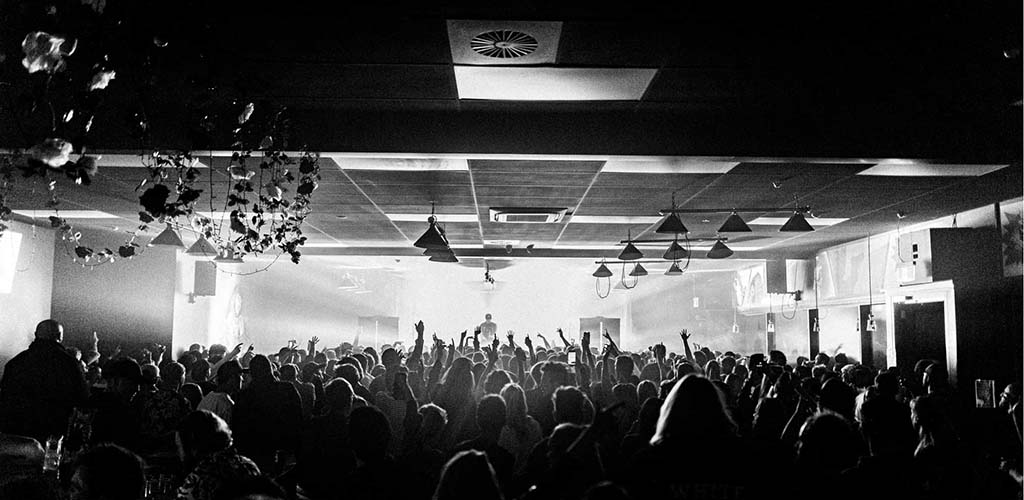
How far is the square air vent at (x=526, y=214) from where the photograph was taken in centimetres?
1112

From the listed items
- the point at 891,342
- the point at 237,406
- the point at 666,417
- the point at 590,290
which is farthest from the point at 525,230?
the point at 590,290

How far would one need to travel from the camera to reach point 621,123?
6.78 m

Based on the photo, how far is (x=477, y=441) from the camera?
4.11m

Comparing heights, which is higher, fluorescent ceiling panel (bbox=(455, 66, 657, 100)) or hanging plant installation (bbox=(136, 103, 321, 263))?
fluorescent ceiling panel (bbox=(455, 66, 657, 100))

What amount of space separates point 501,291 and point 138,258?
17.2 m

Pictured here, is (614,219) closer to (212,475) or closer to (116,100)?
(116,100)

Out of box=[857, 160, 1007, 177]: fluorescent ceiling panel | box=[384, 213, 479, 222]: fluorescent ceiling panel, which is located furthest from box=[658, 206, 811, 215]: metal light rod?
box=[384, 213, 479, 222]: fluorescent ceiling panel

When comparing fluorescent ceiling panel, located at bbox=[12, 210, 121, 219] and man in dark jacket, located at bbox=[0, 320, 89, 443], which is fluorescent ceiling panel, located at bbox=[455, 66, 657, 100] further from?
fluorescent ceiling panel, located at bbox=[12, 210, 121, 219]

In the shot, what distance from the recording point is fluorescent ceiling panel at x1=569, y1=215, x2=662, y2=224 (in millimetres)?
12148

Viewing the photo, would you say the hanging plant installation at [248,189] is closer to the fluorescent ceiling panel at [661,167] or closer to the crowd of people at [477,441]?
the crowd of people at [477,441]

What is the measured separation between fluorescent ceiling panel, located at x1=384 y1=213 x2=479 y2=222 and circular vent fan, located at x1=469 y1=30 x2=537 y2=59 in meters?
6.97

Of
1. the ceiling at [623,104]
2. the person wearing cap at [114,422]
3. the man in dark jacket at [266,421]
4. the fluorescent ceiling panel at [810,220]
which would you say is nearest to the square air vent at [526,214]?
the ceiling at [623,104]

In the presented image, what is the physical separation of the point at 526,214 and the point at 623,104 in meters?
4.91

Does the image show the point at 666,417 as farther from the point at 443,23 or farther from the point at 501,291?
the point at 501,291
